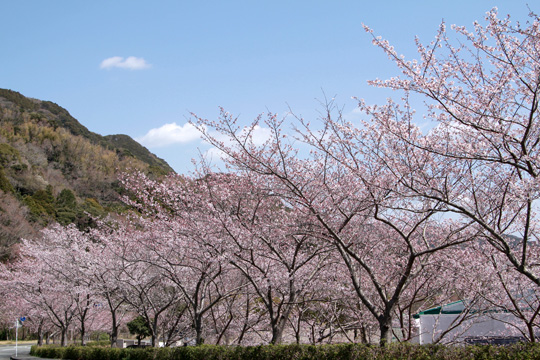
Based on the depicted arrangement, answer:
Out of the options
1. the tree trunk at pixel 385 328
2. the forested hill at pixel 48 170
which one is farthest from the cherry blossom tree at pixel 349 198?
the forested hill at pixel 48 170

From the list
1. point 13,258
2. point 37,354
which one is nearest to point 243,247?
point 37,354

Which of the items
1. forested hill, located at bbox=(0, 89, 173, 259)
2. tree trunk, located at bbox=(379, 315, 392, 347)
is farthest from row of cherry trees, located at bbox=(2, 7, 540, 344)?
forested hill, located at bbox=(0, 89, 173, 259)

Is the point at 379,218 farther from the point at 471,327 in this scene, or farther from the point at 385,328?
the point at 471,327

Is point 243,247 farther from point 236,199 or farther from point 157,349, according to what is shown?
point 157,349

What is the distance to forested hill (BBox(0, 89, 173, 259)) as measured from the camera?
38312 mm

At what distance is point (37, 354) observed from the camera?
20750 millimetres

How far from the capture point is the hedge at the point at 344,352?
560 centimetres

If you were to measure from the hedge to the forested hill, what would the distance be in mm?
16579

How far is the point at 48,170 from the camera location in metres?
60.3

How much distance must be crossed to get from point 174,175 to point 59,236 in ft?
37.5

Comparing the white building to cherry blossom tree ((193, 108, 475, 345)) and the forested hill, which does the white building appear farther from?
the forested hill

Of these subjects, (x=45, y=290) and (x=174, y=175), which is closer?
(x=174, y=175)

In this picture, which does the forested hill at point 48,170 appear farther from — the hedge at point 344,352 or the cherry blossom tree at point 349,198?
the cherry blossom tree at point 349,198

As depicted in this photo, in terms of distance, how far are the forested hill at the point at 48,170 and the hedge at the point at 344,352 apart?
16.6m
